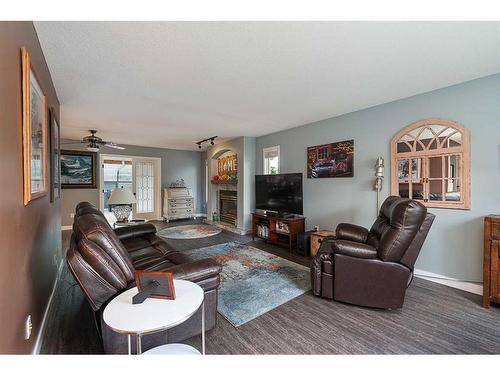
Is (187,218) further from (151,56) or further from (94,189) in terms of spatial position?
(151,56)

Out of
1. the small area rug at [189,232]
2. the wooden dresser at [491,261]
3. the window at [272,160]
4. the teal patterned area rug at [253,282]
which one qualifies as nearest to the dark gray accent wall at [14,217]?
the teal patterned area rug at [253,282]

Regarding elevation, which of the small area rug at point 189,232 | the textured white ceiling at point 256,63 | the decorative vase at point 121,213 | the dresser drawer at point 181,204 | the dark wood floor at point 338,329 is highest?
the textured white ceiling at point 256,63

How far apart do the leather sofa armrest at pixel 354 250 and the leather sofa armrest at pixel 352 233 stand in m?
0.65

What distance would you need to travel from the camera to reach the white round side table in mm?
1066

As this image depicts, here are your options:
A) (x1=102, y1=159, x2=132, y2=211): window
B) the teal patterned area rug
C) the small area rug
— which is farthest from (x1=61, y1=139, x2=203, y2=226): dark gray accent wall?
the teal patterned area rug

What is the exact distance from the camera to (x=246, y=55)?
1.97 m

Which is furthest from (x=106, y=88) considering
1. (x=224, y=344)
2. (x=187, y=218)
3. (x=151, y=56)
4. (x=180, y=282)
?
(x=187, y=218)

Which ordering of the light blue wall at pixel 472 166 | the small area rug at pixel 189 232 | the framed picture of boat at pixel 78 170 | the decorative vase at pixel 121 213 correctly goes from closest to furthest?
→ the light blue wall at pixel 472 166
the decorative vase at pixel 121 213
the small area rug at pixel 189 232
the framed picture of boat at pixel 78 170

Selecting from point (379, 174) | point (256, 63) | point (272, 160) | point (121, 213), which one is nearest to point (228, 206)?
point (272, 160)

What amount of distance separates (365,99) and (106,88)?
3391 millimetres

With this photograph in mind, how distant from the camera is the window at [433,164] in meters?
2.61

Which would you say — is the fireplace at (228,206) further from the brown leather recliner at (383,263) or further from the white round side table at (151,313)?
the white round side table at (151,313)

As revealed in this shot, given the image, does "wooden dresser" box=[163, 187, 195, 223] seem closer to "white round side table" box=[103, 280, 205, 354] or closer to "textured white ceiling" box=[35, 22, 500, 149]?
"textured white ceiling" box=[35, 22, 500, 149]

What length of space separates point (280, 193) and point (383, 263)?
2533 mm
